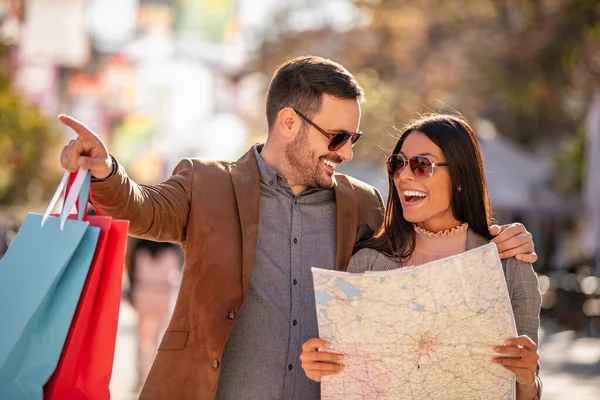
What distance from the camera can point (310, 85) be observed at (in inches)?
177

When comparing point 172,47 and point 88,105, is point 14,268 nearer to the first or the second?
point 172,47

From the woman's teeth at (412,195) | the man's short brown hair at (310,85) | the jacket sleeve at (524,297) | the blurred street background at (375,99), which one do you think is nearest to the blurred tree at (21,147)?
the blurred street background at (375,99)

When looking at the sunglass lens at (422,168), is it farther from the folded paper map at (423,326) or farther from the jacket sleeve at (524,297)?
the folded paper map at (423,326)

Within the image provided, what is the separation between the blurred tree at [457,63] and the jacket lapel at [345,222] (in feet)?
48.5

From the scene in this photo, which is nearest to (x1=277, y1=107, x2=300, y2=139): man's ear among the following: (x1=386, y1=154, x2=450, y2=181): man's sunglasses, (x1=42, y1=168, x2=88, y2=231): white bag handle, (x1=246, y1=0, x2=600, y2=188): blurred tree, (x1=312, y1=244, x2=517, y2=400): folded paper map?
(x1=386, y1=154, x2=450, y2=181): man's sunglasses

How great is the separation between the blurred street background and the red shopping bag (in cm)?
173

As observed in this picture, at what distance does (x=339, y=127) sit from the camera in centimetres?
444

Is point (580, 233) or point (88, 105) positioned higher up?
point (88, 105)

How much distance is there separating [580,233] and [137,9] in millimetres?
21621

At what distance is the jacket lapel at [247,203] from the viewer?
421 centimetres

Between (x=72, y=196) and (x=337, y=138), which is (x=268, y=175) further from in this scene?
(x=72, y=196)

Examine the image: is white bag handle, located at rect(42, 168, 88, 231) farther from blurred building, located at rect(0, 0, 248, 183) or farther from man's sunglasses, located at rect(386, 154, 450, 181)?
blurred building, located at rect(0, 0, 248, 183)

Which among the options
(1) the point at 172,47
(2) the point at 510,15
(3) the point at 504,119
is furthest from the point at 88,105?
(2) the point at 510,15

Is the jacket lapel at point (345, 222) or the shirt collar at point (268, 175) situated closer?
the jacket lapel at point (345, 222)
